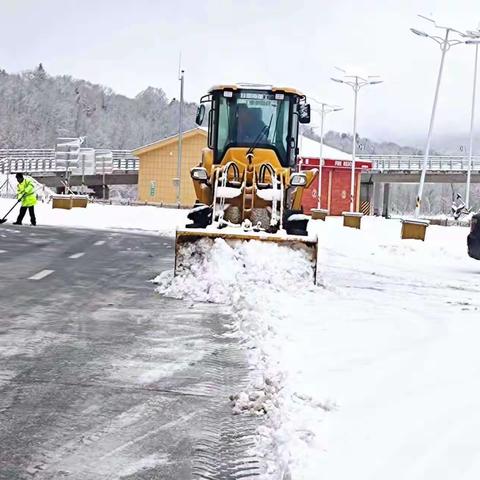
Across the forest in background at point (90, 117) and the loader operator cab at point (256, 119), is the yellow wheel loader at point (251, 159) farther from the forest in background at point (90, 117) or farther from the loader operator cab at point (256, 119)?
the forest in background at point (90, 117)

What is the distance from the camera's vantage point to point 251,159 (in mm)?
12328

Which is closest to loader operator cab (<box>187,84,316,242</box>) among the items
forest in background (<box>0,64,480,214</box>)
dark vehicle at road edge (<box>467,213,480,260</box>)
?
dark vehicle at road edge (<box>467,213,480,260</box>)

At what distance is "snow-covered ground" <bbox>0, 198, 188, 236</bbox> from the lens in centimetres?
2709

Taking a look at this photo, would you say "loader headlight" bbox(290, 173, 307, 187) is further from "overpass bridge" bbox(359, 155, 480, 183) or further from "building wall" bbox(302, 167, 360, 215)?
"overpass bridge" bbox(359, 155, 480, 183)

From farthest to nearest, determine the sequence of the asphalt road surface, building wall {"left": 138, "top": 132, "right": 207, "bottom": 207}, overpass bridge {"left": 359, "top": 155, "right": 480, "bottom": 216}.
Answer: overpass bridge {"left": 359, "top": 155, "right": 480, "bottom": 216}
building wall {"left": 138, "top": 132, "right": 207, "bottom": 207}
the asphalt road surface

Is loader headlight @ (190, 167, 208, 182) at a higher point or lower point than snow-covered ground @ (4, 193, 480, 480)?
higher

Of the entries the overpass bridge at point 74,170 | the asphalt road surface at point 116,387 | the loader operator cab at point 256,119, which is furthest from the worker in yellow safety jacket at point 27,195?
the overpass bridge at point 74,170

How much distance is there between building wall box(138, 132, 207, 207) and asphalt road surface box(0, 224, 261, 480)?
46235 mm

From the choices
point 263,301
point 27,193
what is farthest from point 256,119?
point 27,193

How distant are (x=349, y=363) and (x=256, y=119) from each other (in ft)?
27.2

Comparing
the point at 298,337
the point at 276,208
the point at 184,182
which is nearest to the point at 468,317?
the point at 298,337

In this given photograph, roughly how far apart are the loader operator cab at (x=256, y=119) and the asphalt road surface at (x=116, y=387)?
4343mm

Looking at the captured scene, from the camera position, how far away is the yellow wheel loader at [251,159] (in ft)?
38.0

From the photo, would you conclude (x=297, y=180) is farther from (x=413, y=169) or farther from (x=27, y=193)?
(x=413, y=169)
